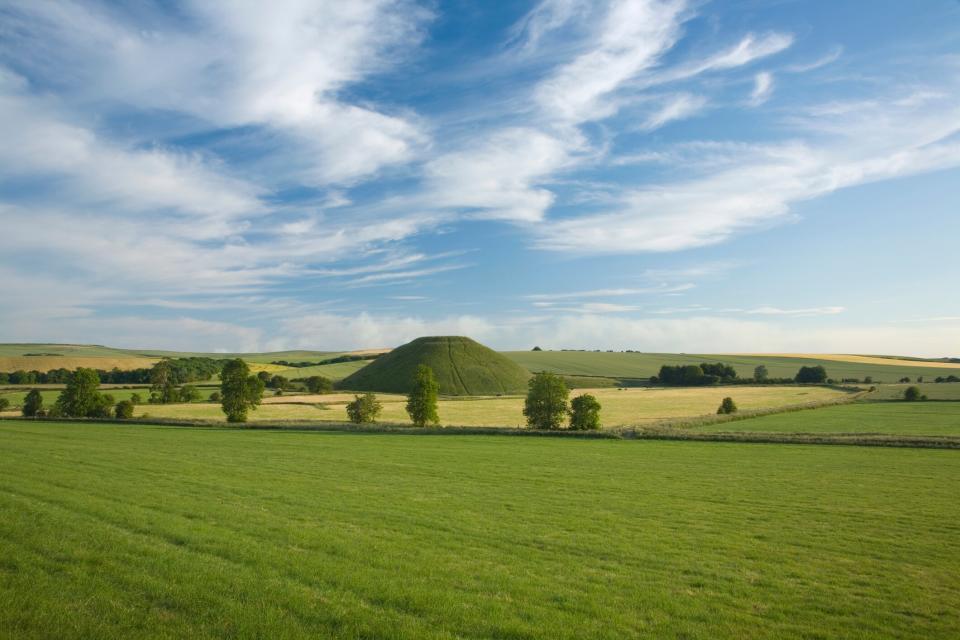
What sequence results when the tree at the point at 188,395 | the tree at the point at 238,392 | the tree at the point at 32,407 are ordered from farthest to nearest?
the tree at the point at 188,395, the tree at the point at 32,407, the tree at the point at 238,392

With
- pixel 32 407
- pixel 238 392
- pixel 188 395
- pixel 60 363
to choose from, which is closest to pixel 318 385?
pixel 188 395

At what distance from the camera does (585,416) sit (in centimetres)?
6362

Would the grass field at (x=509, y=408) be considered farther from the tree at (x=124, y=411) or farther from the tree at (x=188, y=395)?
the tree at (x=188, y=395)

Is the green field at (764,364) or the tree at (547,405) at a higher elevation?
the green field at (764,364)

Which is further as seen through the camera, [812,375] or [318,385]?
[812,375]

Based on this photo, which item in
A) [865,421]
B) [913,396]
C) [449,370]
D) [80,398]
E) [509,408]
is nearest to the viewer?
[865,421]

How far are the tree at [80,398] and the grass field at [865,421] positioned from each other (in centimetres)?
7830

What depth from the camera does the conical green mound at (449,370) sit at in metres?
153

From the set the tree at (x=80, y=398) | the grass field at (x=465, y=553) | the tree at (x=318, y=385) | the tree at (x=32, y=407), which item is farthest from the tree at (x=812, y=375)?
the tree at (x=32, y=407)

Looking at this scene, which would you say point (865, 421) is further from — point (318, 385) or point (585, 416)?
point (318, 385)

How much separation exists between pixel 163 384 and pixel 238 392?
57.2 m

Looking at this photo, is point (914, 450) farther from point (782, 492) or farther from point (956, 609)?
point (956, 609)

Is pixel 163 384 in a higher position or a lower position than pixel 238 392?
higher

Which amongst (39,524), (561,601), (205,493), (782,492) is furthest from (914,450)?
(39,524)
